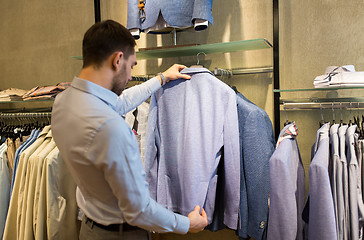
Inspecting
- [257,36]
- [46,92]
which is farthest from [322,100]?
[46,92]

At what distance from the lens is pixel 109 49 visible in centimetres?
128

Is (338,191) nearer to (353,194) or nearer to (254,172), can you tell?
(353,194)

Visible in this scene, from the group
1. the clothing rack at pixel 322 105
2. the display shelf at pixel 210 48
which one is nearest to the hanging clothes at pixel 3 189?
the display shelf at pixel 210 48

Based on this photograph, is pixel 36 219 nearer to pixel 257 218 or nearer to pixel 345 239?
pixel 257 218

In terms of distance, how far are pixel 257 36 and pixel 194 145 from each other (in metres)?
1.03

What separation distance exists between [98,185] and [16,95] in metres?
1.87

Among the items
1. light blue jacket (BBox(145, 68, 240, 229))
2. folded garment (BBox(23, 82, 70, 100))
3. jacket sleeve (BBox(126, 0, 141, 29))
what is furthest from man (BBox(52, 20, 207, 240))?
folded garment (BBox(23, 82, 70, 100))

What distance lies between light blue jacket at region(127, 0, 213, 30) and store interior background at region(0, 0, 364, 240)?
25cm

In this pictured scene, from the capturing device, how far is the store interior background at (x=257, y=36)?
216 cm

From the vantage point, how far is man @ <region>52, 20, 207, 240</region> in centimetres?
117

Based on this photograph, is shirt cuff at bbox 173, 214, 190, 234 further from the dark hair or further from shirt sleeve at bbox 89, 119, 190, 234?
the dark hair

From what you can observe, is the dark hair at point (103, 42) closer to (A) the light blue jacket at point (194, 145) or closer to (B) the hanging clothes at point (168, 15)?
(A) the light blue jacket at point (194, 145)

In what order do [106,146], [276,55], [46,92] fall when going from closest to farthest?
A: [106,146], [276,55], [46,92]

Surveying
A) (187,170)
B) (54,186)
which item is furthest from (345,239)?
(54,186)
